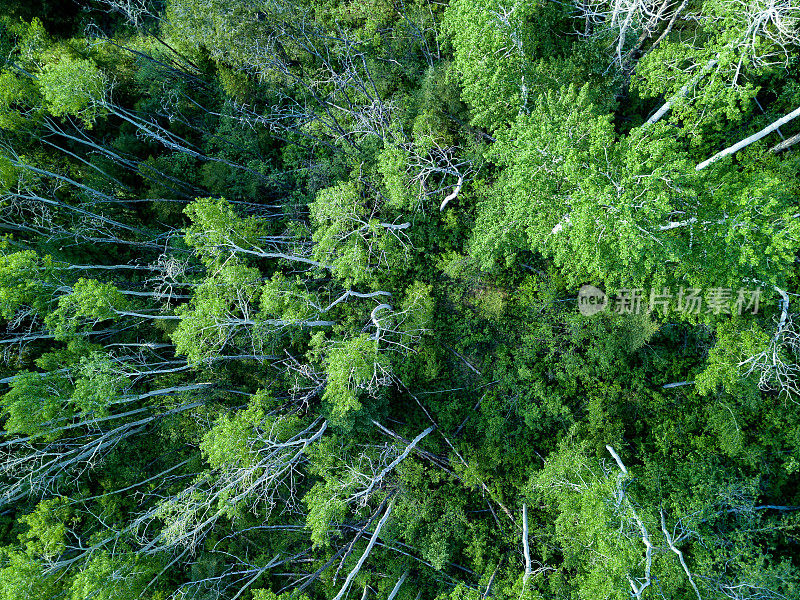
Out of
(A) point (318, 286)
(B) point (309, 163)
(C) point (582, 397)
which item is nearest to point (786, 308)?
(C) point (582, 397)

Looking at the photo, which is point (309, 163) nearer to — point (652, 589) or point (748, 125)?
point (748, 125)
